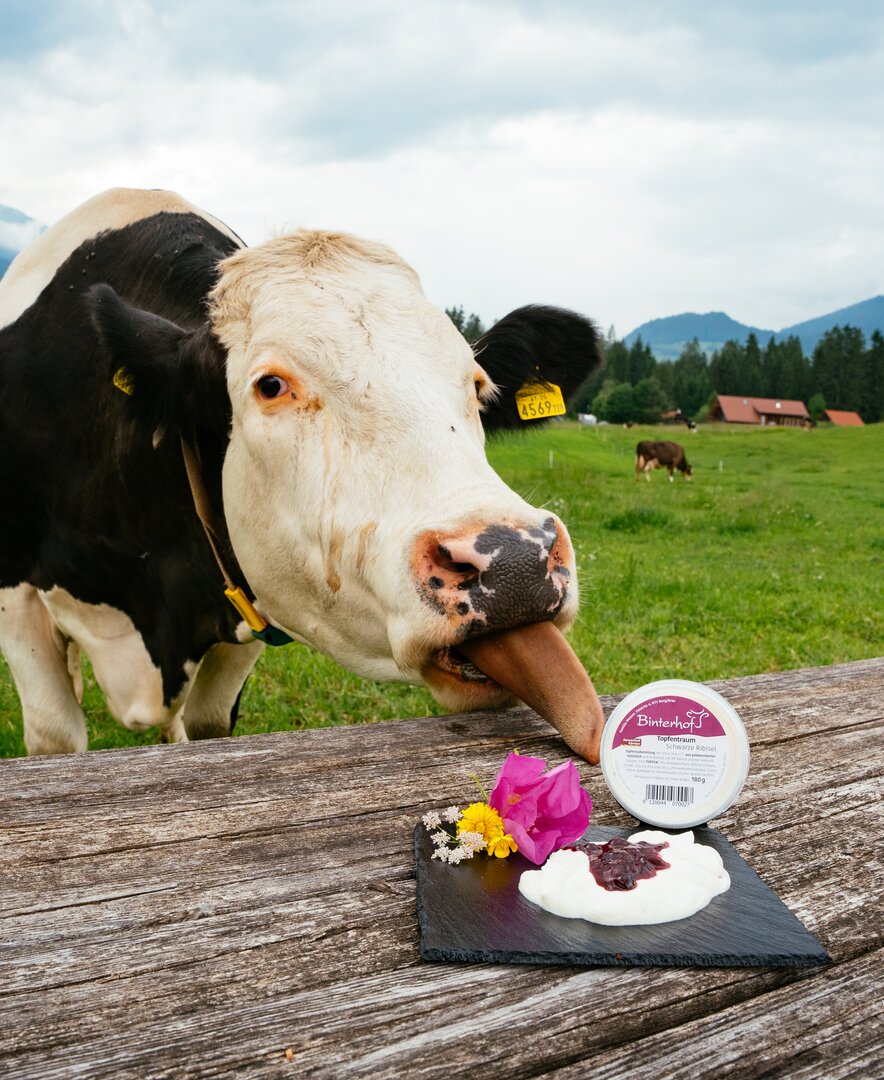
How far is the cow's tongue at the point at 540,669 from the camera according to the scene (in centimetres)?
201

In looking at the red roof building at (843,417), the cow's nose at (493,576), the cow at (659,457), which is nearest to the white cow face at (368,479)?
the cow's nose at (493,576)

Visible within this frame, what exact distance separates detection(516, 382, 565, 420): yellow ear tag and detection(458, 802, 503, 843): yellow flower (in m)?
2.14

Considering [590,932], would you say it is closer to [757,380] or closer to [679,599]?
[679,599]

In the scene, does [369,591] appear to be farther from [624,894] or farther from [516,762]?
→ [624,894]

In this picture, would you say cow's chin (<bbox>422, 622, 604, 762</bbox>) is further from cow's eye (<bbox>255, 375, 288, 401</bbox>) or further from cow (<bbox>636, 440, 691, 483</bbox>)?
cow (<bbox>636, 440, 691, 483</bbox>)

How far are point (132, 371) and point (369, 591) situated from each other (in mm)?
1261

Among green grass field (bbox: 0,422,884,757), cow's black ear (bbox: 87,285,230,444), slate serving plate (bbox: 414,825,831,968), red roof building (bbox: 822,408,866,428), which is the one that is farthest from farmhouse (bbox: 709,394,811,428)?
slate serving plate (bbox: 414,825,831,968)

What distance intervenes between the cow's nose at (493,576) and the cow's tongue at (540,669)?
53 millimetres

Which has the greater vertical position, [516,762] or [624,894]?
[516,762]

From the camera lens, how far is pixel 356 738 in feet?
7.30

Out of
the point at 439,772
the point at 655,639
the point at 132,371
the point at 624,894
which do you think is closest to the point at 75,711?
the point at 132,371

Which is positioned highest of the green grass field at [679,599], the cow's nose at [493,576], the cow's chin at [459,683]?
the cow's nose at [493,576]

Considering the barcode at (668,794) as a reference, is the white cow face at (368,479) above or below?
above

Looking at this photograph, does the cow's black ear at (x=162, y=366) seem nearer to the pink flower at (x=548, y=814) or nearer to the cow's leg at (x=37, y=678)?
the cow's leg at (x=37, y=678)
